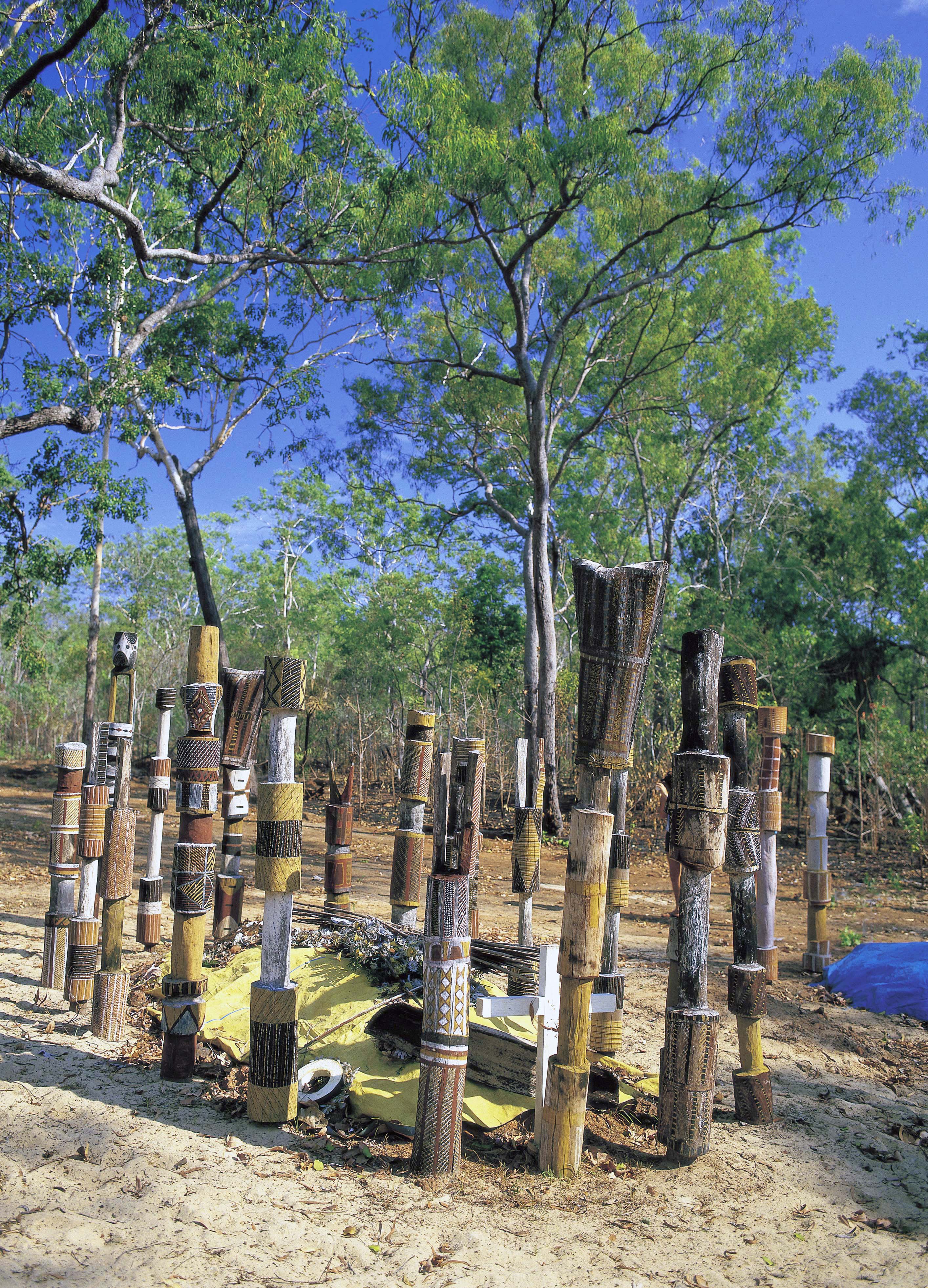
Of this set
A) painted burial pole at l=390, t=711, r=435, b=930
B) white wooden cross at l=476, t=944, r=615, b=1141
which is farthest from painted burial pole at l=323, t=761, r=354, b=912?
white wooden cross at l=476, t=944, r=615, b=1141

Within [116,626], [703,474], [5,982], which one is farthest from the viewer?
[116,626]

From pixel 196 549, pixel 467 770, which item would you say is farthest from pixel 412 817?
pixel 196 549

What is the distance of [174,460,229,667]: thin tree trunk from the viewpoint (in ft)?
42.5

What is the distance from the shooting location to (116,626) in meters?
31.3

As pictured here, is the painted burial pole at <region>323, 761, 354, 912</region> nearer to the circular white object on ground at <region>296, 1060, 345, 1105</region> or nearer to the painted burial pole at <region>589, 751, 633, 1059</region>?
the circular white object on ground at <region>296, 1060, 345, 1105</region>

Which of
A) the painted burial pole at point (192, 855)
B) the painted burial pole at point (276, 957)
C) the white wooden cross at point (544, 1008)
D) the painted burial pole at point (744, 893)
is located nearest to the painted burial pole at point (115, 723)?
→ the painted burial pole at point (192, 855)

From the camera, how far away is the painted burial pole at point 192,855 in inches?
135

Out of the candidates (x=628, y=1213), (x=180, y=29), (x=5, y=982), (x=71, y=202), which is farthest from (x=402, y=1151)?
(x=71, y=202)

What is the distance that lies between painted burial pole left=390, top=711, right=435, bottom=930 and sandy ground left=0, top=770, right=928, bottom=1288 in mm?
1331

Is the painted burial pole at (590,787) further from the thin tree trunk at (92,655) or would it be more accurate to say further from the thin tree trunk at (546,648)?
the thin tree trunk at (92,655)

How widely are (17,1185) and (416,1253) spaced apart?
4.00 feet

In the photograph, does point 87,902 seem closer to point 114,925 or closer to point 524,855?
point 114,925

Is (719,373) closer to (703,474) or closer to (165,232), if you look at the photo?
(703,474)

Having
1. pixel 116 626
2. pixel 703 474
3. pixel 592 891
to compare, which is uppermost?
pixel 703 474
